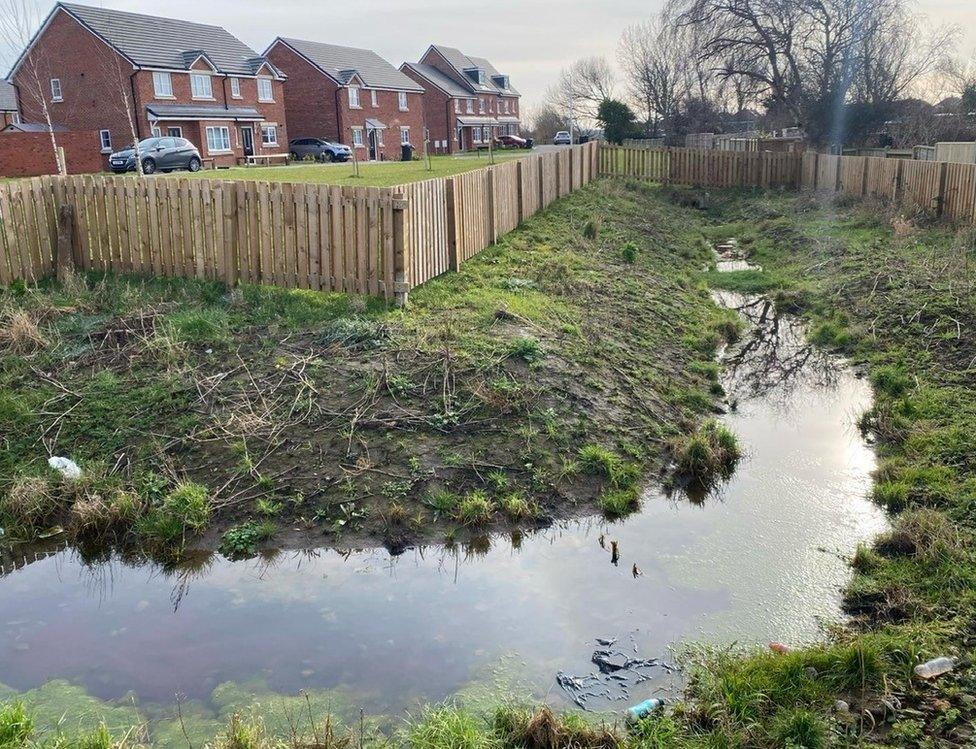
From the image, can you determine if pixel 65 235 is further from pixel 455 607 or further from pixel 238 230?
pixel 455 607

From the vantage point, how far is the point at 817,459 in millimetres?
8836

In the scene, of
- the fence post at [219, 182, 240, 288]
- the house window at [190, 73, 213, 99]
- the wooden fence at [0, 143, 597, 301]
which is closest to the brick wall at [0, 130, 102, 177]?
the house window at [190, 73, 213, 99]

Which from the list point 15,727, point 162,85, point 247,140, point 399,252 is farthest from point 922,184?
point 247,140

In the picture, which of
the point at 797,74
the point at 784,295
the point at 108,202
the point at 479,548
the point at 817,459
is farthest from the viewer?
the point at 797,74

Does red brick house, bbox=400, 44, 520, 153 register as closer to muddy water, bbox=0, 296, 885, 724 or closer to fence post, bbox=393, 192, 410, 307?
fence post, bbox=393, 192, 410, 307

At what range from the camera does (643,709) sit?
16.6 feet

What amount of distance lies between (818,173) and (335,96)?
3529 centimetres

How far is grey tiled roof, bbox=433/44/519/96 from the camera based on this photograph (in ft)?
235

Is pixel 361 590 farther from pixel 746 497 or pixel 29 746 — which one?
pixel 746 497

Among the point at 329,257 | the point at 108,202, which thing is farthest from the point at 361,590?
the point at 108,202

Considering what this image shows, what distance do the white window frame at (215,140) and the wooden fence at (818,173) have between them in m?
23.9

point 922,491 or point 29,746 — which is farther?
point 922,491

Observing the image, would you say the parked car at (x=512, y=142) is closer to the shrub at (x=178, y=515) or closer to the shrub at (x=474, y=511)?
the shrub at (x=474, y=511)

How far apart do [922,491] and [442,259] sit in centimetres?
753
